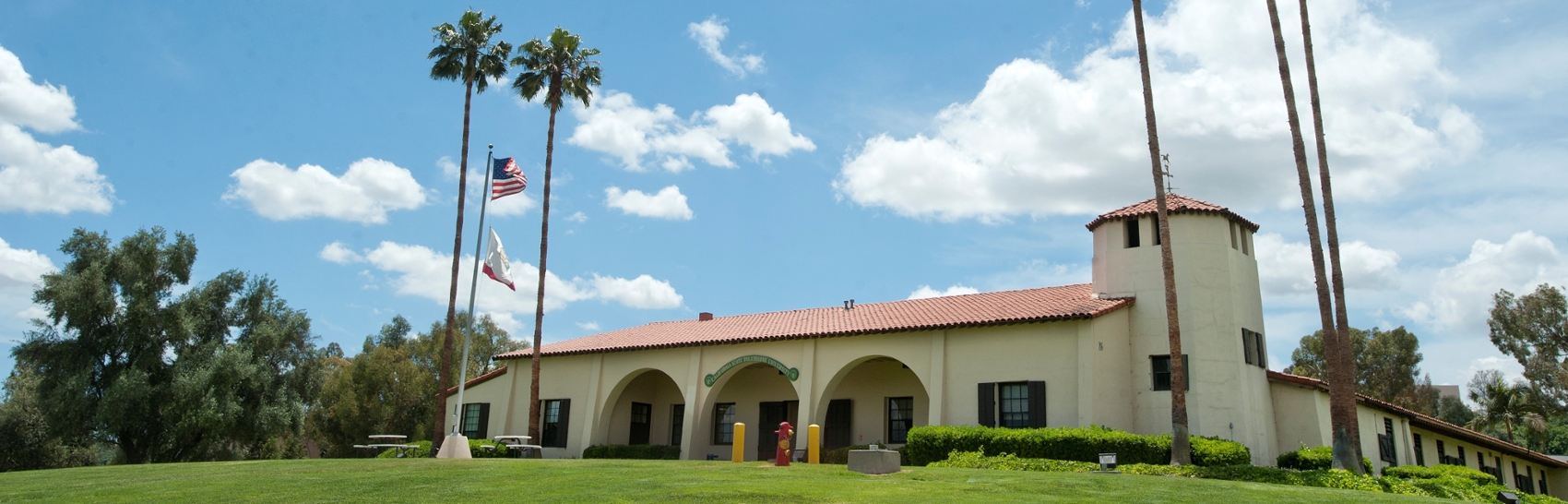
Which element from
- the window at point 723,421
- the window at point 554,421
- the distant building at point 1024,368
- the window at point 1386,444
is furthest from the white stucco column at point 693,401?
the window at point 1386,444

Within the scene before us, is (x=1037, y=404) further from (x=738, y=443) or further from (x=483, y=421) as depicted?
(x=483, y=421)

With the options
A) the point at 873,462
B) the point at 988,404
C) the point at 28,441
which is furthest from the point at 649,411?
the point at 28,441

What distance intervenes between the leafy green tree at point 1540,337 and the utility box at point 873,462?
138 feet

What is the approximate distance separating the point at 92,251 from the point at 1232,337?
36.5 meters

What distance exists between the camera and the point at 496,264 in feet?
74.4

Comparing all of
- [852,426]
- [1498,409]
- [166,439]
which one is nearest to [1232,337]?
[852,426]

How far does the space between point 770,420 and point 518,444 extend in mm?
7251

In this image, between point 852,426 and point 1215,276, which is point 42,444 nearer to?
point 852,426

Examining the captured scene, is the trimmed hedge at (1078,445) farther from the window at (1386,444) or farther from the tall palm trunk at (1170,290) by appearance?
the window at (1386,444)

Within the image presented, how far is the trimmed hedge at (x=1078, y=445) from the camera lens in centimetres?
1847

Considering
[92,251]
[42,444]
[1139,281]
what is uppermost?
[92,251]

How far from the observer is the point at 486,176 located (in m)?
23.7

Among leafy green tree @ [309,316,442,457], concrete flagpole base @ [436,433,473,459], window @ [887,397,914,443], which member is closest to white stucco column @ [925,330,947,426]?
window @ [887,397,914,443]

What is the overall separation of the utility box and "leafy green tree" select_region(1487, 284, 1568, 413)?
4217cm
